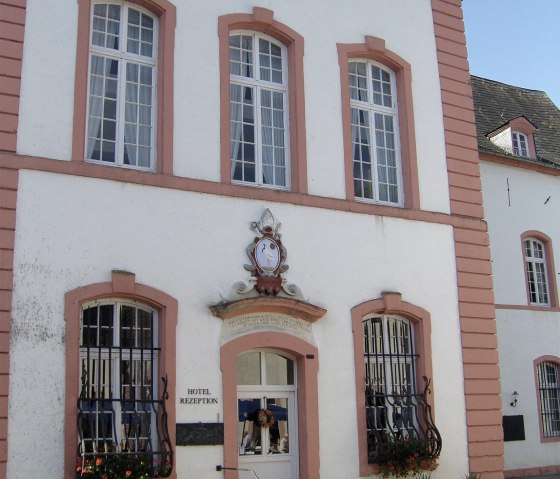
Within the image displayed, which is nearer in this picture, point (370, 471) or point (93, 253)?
point (93, 253)

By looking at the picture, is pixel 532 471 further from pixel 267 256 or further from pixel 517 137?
pixel 267 256

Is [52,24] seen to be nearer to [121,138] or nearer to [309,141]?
[121,138]

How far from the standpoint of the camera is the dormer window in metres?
21.4

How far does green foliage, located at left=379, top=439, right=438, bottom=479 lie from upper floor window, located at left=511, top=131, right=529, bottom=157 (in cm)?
1106

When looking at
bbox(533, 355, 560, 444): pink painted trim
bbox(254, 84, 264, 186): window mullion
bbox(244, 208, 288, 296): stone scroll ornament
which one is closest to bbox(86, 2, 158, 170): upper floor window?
bbox(254, 84, 264, 186): window mullion

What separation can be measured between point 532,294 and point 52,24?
13341mm

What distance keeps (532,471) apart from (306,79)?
10576 mm

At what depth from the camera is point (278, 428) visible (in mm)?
12047

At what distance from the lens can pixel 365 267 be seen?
13.0 meters

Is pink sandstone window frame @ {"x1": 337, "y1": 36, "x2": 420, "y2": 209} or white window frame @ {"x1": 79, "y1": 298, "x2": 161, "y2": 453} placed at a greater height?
pink sandstone window frame @ {"x1": 337, "y1": 36, "x2": 420, "y2": 209}

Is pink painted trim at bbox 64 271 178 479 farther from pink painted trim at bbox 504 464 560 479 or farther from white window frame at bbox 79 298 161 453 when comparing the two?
pink painted trim at bbox 504 464 560 479

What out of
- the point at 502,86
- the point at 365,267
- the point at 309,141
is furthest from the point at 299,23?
the point at 502,86

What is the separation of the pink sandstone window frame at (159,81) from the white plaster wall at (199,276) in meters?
0.51

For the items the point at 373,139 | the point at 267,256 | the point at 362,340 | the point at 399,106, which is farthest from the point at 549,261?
the point at 267,256
